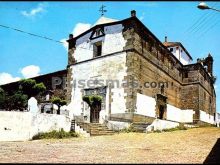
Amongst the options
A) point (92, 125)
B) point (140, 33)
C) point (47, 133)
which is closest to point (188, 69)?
point (140, 33)

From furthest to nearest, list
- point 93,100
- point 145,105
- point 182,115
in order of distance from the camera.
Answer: point 182,115 → point 145,105 → point 93,100

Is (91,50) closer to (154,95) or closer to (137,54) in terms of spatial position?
(137,54)

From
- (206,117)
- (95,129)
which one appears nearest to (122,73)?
(95,129)

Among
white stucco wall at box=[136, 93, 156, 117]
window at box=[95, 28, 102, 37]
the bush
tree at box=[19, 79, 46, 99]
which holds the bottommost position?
the bush

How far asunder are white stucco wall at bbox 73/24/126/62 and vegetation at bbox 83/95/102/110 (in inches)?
172

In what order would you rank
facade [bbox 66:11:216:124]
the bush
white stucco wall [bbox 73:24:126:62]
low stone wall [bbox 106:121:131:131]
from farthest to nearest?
white stucco wall [bbox 73:24:126:62] < facade [bbox 66:11:216:124] < low stone wall [bbox 106:121:131:131] < the bush

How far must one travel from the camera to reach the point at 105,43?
25484 mm

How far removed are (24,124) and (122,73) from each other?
30.8ft

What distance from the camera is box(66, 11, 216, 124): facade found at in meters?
23.1

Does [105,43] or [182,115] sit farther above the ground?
[105,43]

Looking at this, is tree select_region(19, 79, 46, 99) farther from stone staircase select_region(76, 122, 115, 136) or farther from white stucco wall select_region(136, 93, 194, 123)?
white stucco wall select_region(136, 93, 194, 123)

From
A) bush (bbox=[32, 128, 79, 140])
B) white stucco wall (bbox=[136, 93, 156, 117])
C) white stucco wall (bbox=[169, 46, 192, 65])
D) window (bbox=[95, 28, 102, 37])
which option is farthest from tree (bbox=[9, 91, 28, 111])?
white stucco wall (bbox=[169, 46, 192, 65])

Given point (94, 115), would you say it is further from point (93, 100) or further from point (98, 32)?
point (98, 32)

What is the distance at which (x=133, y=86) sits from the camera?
22672 millimetres
